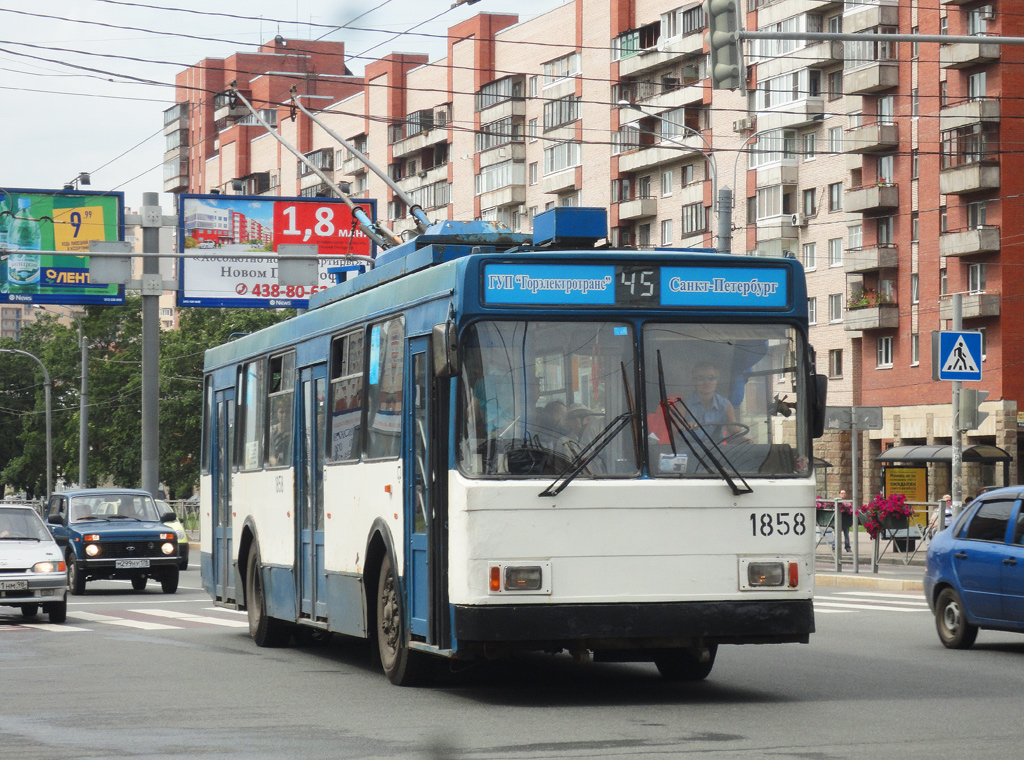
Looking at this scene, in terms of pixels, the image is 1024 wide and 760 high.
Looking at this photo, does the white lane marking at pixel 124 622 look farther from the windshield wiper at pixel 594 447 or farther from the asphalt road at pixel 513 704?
the windshield wiper at pixel 594 447

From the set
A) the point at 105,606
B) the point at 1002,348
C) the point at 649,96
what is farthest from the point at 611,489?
the point at 649,96

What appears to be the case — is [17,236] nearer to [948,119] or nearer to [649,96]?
[948,119]

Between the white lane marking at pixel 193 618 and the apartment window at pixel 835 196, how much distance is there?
44946 mm

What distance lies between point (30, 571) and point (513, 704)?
1121 centimetres

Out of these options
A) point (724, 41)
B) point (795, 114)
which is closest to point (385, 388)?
point (724, 41)

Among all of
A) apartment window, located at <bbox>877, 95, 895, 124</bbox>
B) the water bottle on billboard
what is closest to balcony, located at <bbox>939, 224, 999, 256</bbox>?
apartment window, located at <bbox>877, 95, 895, 124</bbox>

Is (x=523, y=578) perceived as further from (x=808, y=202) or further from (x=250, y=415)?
(x=808, y=202)

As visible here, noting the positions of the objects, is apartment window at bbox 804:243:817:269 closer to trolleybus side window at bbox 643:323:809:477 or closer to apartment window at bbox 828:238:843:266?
apartment window at bbox 828:238:843:266

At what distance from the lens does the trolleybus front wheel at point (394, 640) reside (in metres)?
12.4

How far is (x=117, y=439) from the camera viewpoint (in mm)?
81688

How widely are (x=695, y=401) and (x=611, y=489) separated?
79 cm

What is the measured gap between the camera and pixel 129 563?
29750mm

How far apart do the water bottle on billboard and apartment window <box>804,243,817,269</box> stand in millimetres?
32699

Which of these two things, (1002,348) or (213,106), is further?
(213,106)
